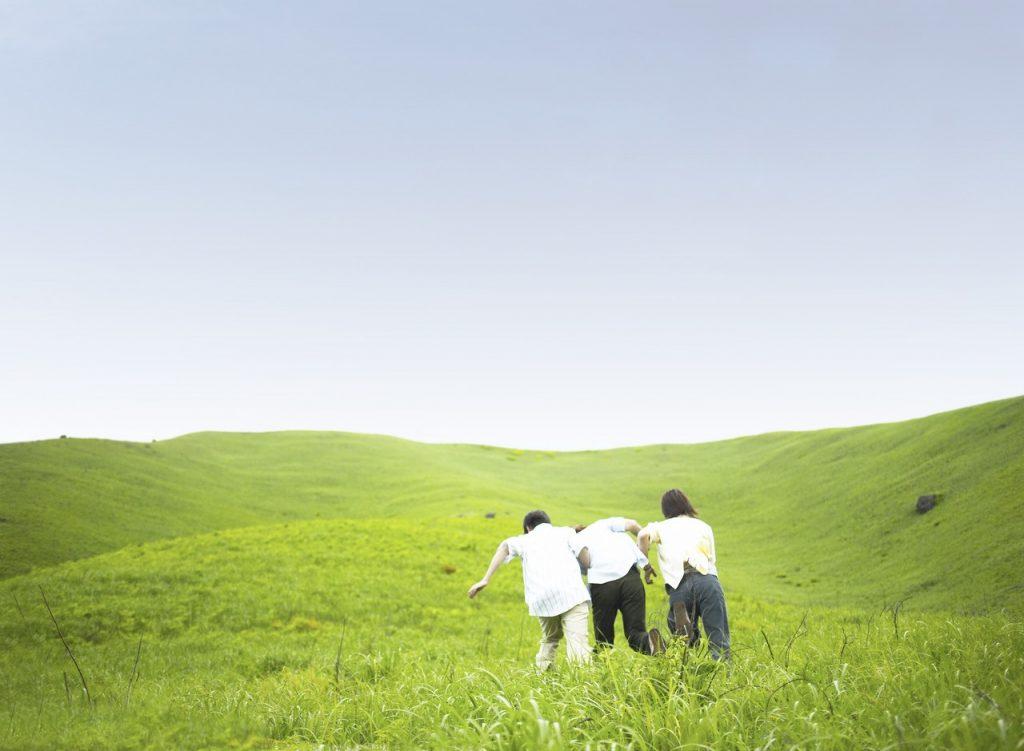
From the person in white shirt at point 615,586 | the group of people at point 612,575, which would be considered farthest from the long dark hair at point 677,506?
the person in white shirt at point 615,586

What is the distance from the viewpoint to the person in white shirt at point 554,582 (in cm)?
A: 1118

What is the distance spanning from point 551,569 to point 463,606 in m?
18.3

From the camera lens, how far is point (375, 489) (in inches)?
3041

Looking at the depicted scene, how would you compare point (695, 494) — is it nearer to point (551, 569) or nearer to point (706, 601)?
point (551, 569)

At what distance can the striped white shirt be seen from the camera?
11172mm

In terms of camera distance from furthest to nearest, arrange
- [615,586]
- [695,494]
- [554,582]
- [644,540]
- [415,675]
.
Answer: [695,494]
[415,675]
[615,586]
[554,582]
[644,540]

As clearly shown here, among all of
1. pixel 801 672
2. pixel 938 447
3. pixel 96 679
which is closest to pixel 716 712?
pixel 801 672

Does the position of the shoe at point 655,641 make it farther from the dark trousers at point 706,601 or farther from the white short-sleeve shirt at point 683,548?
the white short-sleeve shirt at point 683,548

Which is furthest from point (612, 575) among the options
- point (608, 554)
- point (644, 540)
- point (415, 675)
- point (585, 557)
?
point (415, 675)

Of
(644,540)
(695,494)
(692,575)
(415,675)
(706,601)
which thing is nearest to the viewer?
(706,601)

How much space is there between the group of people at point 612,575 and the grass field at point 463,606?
2.39ft

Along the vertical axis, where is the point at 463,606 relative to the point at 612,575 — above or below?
below

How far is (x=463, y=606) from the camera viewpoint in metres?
28.4

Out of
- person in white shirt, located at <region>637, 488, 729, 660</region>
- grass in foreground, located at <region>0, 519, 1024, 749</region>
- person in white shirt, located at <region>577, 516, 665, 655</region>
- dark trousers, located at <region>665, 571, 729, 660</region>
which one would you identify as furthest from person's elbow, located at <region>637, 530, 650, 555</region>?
grass in foreground, located at <region>0, 519, 1024, 749</region>
